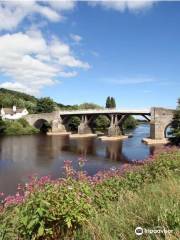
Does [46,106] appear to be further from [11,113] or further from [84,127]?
[84,127]

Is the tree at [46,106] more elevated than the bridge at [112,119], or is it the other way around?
the tree at [46,106]

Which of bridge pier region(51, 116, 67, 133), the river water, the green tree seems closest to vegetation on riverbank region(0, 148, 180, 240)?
the river water

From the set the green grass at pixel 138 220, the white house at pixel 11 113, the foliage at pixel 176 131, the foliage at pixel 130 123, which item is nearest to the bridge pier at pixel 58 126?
the white house at pixel 11 113

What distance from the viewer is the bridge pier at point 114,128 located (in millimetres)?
73650

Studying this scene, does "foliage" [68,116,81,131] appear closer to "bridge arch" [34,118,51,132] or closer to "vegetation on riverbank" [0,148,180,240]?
"bridge arch" [34,118,51,132]

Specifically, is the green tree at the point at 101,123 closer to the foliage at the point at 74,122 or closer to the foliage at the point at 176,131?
the foliage at the point at 74,122

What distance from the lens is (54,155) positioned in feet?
148

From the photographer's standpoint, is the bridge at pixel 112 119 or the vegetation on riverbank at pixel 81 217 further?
the bridge at pixel 112 119

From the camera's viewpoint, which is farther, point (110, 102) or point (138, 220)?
point (110, 102)

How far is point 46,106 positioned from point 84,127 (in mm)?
26909

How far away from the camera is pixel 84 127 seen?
8250 cm

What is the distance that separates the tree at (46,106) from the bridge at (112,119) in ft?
29.8

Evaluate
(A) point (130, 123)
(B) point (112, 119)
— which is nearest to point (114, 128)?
(B) point (112, 119)

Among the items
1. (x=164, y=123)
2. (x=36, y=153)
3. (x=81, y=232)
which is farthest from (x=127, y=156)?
(x=81, y=232)
